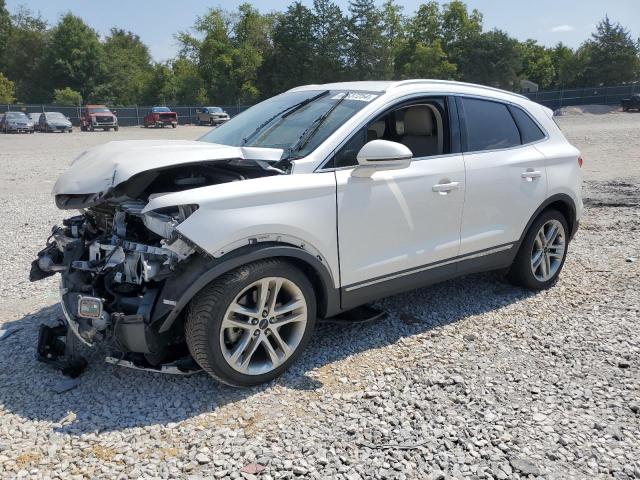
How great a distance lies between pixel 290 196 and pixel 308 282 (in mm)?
566

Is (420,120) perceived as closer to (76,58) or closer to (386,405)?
(386,405)

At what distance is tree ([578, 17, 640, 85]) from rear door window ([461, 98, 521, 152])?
68870 mm

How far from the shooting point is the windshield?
3.88 metres

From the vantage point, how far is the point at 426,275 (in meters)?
4.21

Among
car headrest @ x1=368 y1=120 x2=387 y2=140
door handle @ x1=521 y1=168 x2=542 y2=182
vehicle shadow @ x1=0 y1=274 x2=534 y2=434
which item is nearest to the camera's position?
vehicle shadow @ x1=0 y1=274 x2=534 y2=434

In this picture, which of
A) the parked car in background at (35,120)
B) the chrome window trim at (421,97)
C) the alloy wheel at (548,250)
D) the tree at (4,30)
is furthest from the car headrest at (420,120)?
Result: the tree at (4,30)

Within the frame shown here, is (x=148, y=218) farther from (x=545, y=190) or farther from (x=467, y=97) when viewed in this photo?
(x=545, y=190)

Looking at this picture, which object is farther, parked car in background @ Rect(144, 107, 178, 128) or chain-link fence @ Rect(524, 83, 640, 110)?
chain-link fence @ Rect(524, 83, 640, 110)

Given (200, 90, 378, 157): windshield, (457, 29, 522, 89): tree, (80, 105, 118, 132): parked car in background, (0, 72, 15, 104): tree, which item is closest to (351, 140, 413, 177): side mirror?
(200, 90, 378, 157): windshield

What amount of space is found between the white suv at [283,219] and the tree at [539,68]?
7960cm

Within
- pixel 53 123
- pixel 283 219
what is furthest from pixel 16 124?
pixel 283 219

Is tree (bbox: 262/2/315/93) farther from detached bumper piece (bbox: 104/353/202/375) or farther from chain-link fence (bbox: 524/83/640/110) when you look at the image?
detached bumper piece (bbox: 104/353/202/375)

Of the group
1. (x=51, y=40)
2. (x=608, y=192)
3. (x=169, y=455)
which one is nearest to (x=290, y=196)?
(x=169, y=455)

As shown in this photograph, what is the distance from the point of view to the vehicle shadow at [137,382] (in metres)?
3.21
